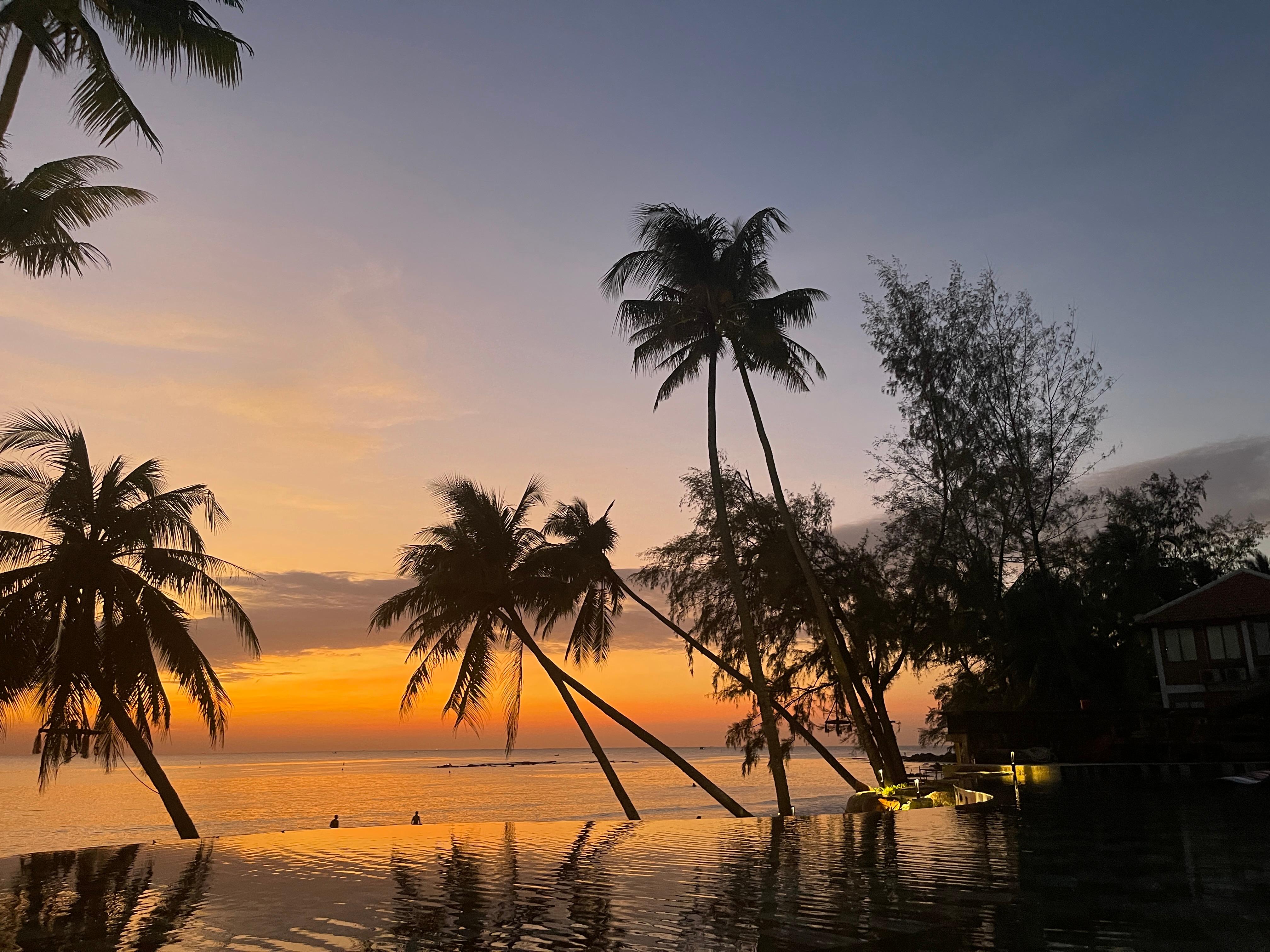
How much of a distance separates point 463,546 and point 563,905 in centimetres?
1960

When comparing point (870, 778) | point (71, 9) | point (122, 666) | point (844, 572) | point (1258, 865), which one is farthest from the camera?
point (870, 778)

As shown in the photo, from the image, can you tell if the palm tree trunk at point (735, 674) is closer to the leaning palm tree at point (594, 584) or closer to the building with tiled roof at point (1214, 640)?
the leaning palm tree at point (594, 584)

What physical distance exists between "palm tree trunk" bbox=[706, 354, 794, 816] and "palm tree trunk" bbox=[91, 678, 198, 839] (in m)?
13.5

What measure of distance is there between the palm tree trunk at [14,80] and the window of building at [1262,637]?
1425 inches

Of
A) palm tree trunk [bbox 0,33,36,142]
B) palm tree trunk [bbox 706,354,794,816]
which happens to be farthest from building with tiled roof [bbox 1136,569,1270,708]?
palm tree trunk [bbox 0,33,36,142]

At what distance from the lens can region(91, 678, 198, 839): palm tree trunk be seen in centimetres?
1703

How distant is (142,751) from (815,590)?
16408 mm

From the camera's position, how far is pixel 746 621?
23656 millimetres

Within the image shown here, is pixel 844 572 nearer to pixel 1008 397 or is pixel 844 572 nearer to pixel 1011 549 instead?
pixel 1011 549

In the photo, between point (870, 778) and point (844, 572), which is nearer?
point (844, 572)

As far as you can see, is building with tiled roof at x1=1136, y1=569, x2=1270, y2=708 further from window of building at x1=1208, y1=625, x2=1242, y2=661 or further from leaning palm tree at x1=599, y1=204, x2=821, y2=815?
leaning palm tree at x1=599, y1=204, x2=821, y2=815

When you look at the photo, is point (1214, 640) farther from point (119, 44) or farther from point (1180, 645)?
point (119, 44)

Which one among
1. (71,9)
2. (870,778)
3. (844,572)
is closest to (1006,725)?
(844,572)

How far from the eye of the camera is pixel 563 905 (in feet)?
23.6
